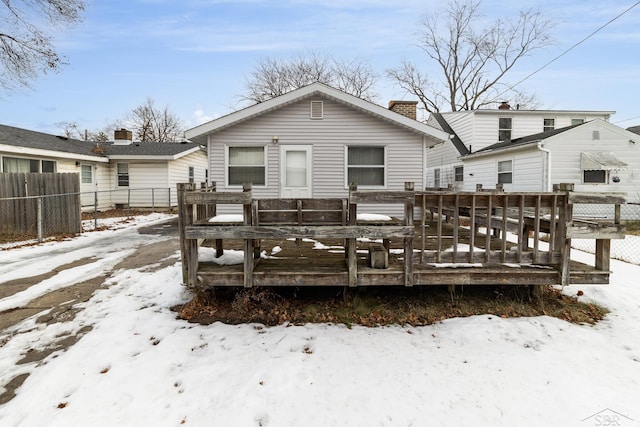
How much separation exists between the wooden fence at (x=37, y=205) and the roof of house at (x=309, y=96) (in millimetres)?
4694

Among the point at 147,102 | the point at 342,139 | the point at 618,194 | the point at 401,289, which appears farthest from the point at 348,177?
the point at 147,102

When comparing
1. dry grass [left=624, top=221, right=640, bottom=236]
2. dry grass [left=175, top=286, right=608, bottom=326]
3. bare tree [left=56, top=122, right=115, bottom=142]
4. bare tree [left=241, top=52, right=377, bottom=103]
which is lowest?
dry grass [left=175, top=286, right=608, bottom=326]

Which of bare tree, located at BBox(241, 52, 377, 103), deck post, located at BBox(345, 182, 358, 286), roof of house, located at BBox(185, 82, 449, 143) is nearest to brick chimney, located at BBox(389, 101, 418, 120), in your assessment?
roof of house, located at BBox(185, 82, 449, 143)

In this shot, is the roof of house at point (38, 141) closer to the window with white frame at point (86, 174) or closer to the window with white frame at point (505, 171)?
the window with white frame at point (86, 174)

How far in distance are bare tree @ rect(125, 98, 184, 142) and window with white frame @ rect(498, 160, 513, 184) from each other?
34857mm

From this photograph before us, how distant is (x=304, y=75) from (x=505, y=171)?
22123 millimetres

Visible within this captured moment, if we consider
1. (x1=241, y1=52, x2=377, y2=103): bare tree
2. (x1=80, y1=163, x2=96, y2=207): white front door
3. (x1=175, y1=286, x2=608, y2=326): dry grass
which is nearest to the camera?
(x1=175, y1=286, x2=608, y2=326): dry grass

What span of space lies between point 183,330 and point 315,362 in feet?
5.37

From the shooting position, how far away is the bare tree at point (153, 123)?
38938mm

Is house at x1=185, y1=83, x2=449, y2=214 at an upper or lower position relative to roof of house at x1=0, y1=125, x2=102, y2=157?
lower

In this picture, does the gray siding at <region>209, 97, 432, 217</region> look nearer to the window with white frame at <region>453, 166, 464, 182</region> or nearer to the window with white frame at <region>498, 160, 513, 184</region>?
the window with white frame at <region>498, 160, 513, 184</region>

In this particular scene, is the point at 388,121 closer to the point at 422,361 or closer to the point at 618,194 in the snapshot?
the point at 618,194

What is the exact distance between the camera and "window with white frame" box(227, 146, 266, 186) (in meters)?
9.41

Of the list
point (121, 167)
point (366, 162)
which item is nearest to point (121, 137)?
point (121, 167)
